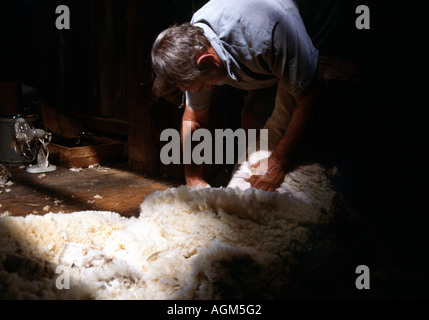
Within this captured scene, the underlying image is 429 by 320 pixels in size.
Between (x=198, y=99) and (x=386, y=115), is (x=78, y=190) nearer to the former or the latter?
(x=198, y=99)

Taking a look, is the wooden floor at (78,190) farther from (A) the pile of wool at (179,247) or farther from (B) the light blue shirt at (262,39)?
(B) the light blue shirt at (262,39)

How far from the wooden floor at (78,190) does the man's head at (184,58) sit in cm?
97

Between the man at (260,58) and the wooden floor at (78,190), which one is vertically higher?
the man at (260,58)

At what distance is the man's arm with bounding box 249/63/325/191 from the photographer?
1581 mm

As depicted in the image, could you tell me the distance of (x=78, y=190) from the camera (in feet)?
8.86

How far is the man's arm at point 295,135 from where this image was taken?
Answer: 5.19 ft

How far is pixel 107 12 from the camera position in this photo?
160 inches

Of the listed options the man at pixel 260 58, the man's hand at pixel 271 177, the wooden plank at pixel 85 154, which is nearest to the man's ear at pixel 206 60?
the man at pixel 260 58

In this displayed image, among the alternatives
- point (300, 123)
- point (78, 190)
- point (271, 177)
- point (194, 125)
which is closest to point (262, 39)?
point (300, 123)

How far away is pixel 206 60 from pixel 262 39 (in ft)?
0.90

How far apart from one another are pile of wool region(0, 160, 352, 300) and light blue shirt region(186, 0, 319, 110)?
0.49m

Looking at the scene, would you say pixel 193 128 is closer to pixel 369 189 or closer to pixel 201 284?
pixel 369 189

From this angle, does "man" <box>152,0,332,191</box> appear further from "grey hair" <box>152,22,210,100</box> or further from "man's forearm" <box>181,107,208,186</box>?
"man's forearm" <box>181,107,208,186</box>

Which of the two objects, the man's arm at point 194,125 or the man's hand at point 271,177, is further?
the man's arm at point 194,125
